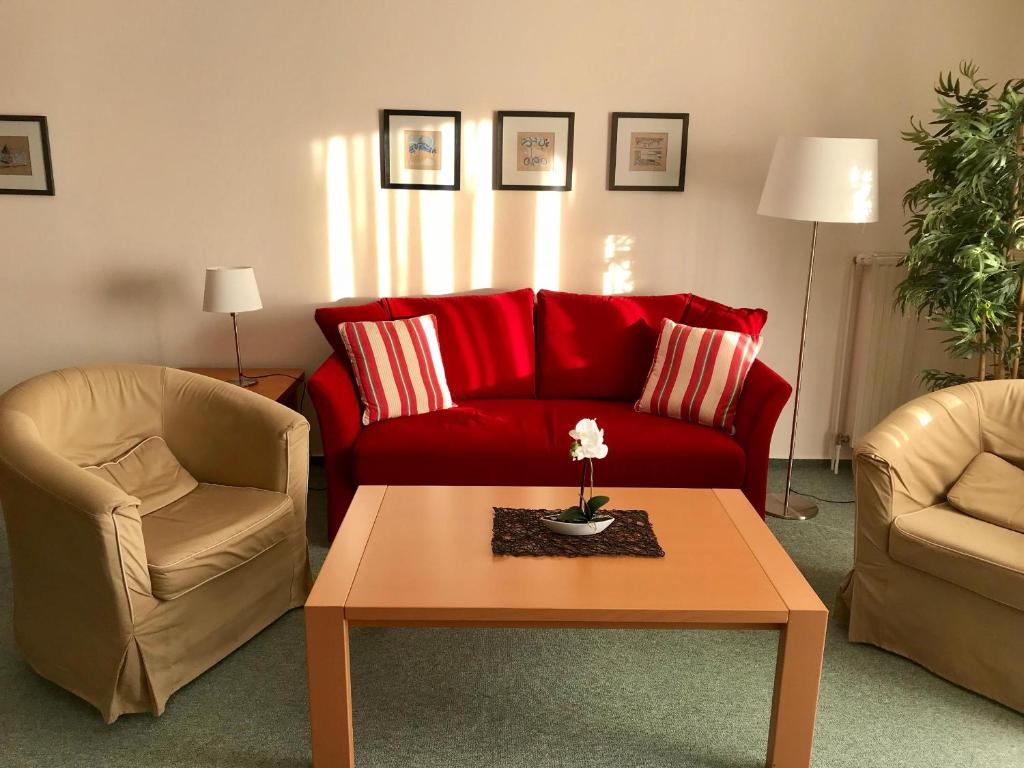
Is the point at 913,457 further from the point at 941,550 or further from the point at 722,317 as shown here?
the point at 722,317

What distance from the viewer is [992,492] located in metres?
2.50

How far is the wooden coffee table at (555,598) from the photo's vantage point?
188 centimetres

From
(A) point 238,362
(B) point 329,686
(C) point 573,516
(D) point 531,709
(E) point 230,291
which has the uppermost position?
(E) point 230,291

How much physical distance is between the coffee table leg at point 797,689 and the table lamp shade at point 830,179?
182 centimetres

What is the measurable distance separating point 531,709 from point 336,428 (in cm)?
128

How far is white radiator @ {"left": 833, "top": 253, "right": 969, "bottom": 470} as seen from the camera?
12.5 feet

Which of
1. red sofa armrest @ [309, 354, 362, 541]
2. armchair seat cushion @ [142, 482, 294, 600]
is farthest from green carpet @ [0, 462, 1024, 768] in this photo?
red sofa armrest @ [309, 354, 362, 541]

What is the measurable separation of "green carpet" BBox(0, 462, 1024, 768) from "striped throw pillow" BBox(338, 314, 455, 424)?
943 mm

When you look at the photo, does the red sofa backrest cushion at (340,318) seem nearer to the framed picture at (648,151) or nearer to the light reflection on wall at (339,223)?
the light reflection on wall at (339,223)

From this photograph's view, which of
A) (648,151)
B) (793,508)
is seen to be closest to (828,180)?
(648,151)

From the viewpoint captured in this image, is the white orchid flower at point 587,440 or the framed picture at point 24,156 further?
the framed picture at point 24,156

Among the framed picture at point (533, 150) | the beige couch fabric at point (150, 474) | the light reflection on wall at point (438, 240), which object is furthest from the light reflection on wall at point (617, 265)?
the beige couch fabric at point (150, 474)

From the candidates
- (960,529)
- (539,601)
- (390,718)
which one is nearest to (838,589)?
(960,529)

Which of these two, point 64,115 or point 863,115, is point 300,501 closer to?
point 64,115
